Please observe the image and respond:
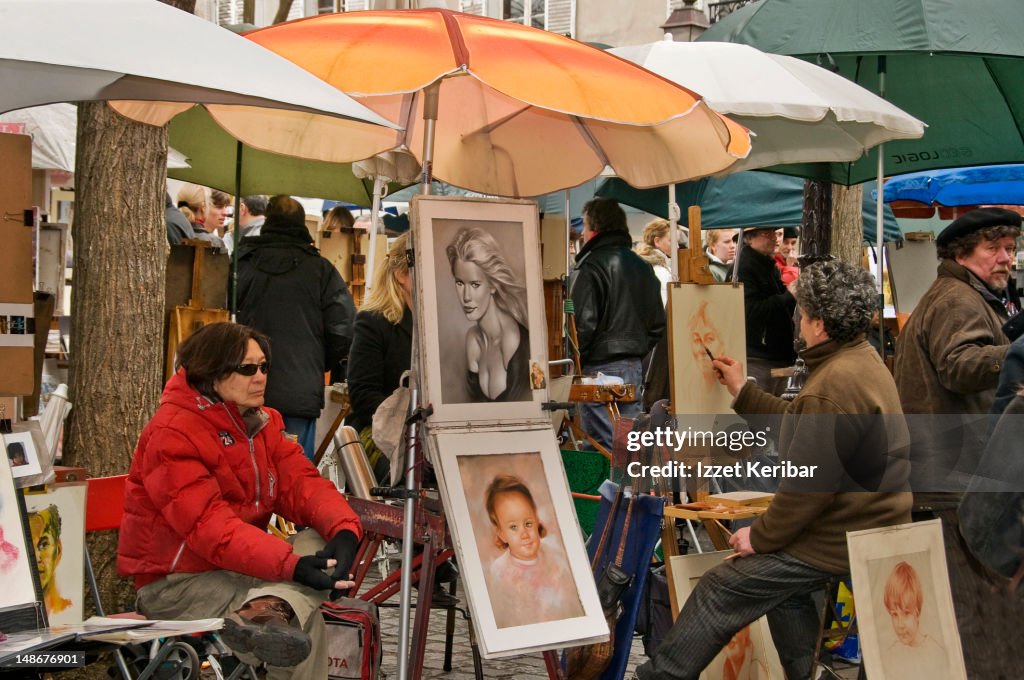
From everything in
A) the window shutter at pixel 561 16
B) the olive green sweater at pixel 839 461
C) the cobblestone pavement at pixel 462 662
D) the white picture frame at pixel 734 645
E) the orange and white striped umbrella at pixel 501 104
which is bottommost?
the cobblestone pavement at pixel 462 662

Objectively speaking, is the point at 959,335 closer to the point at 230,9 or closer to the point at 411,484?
the point at 411,484

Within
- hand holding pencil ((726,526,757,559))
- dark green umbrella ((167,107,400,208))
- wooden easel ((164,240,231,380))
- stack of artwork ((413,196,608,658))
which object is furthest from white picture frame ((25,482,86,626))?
dark green umbrella ((167,107,400,208))

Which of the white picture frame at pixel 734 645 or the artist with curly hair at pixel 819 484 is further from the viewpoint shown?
the white picture frame at pixel 734 645

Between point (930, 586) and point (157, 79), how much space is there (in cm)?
294

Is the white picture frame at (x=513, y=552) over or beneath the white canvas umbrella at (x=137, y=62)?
beneath

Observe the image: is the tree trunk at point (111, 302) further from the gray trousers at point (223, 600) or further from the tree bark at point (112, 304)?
the gray trousers at point (223, 600)

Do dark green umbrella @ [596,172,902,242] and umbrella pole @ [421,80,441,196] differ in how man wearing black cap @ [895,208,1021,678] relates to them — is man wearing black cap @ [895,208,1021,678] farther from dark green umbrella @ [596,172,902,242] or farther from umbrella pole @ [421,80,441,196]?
dark green umbrella @ [596,172,902,242]

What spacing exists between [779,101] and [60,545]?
318cm

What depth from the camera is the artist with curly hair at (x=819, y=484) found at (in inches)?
172

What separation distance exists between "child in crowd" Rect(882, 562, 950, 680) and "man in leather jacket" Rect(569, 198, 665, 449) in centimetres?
267

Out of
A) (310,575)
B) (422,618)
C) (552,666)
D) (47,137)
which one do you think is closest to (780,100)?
(552,666)

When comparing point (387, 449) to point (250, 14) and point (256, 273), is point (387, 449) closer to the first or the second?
point (256, 273)

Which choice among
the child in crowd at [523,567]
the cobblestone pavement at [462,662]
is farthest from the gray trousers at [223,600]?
the cobblestone pavement at [462,662]

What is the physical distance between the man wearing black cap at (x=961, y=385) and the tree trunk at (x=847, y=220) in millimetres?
3481
